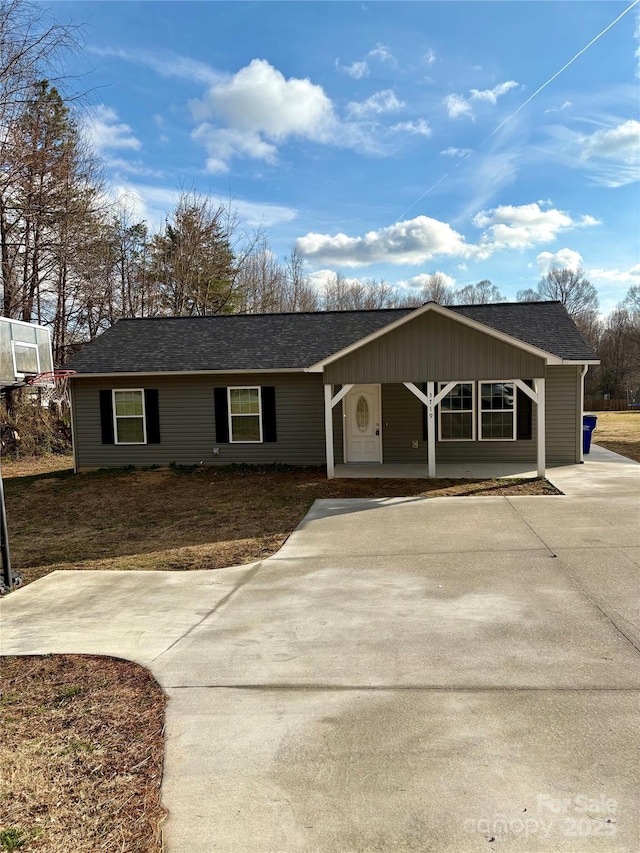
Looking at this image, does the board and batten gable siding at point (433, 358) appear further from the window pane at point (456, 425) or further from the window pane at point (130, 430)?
the window pane at point (130, 430)

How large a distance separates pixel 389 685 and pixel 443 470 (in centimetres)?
936

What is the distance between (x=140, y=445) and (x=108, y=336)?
3735 millimetres

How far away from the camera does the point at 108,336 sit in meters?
16.2

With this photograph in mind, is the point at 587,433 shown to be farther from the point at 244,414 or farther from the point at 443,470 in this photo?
the point at 244,414

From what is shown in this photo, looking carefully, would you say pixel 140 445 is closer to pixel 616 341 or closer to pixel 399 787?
pixel 399 787

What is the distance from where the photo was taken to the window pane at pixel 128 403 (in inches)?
579

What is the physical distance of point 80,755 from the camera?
9.82 feet

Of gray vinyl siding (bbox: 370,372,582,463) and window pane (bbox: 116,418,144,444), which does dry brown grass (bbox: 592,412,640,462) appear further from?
window pane (bbox: 116,418,144,444)

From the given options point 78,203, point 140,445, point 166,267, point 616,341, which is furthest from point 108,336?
point 616,341

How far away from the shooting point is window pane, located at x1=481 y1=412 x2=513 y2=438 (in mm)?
13625

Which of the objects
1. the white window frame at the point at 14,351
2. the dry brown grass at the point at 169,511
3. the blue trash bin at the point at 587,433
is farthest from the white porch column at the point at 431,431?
the white window frame at the point at 14,351

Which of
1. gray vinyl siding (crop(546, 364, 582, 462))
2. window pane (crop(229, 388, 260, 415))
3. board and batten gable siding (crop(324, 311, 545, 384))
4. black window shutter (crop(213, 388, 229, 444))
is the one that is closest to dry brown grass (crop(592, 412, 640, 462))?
gray vinyl siding (crop(546, 364, 582, 462))

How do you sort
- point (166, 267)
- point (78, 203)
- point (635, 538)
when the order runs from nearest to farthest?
point (635, 538) → point (78, 203) → point (166, 267)

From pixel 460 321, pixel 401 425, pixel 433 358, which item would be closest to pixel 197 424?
pixel 401 425
